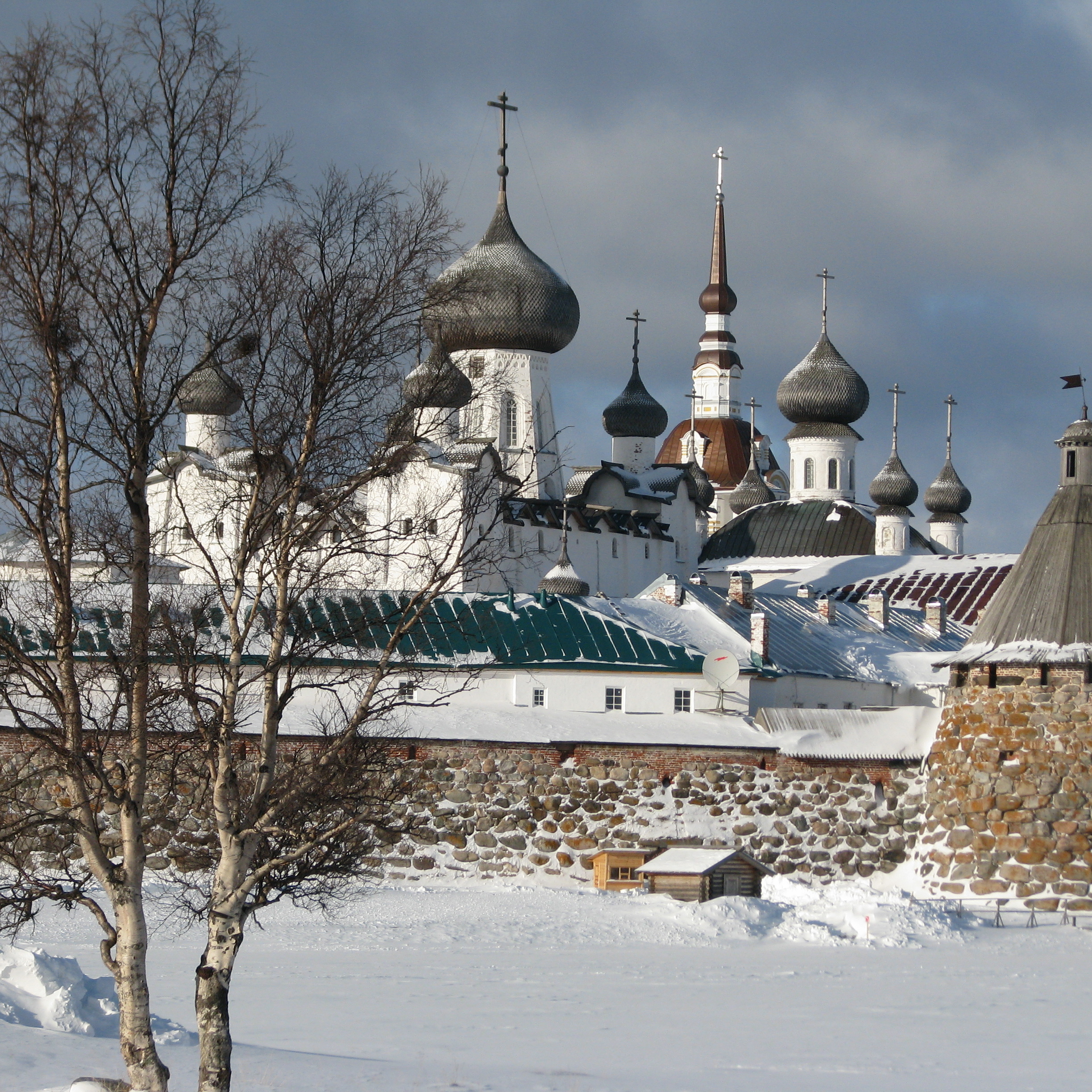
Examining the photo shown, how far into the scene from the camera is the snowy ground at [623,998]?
10.0 metres

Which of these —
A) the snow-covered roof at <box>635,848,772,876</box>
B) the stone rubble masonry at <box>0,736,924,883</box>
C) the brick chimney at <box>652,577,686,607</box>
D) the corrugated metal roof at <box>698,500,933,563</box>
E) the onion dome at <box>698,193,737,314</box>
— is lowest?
the snow-covered roof at <box>635,848,772,876</box>

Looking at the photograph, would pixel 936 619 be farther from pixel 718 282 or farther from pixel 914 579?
pixel 718 282

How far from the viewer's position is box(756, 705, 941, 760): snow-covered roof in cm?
2078

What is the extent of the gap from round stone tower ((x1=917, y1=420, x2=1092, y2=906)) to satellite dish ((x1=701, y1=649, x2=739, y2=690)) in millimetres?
3902

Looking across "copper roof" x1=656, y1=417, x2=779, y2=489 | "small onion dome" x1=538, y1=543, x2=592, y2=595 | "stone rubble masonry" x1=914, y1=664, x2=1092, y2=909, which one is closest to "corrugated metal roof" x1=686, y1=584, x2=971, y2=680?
"small onion dome" x1=538, y1=543, x2=592, y2=595

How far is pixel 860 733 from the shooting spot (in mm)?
21141

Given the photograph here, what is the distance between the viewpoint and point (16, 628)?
923cm

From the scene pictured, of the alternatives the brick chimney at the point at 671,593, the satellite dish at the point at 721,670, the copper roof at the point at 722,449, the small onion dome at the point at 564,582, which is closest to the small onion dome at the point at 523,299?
the small onion dome at the point at 564,582

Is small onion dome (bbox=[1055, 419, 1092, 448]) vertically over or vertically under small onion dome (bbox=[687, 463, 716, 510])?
under

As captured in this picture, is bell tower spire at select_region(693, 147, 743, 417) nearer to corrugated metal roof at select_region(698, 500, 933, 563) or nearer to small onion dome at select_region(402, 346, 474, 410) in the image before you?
corrugated metal roof at select_region(698, 500, 933, 563)

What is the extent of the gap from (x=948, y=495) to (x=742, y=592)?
31204 millimetres

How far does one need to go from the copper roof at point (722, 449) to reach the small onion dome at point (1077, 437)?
209 feet

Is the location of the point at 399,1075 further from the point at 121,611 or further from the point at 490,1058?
the point at 121,611

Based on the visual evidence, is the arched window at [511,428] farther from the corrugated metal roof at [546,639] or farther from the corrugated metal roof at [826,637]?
the corrugated metal roof at [546,639]
